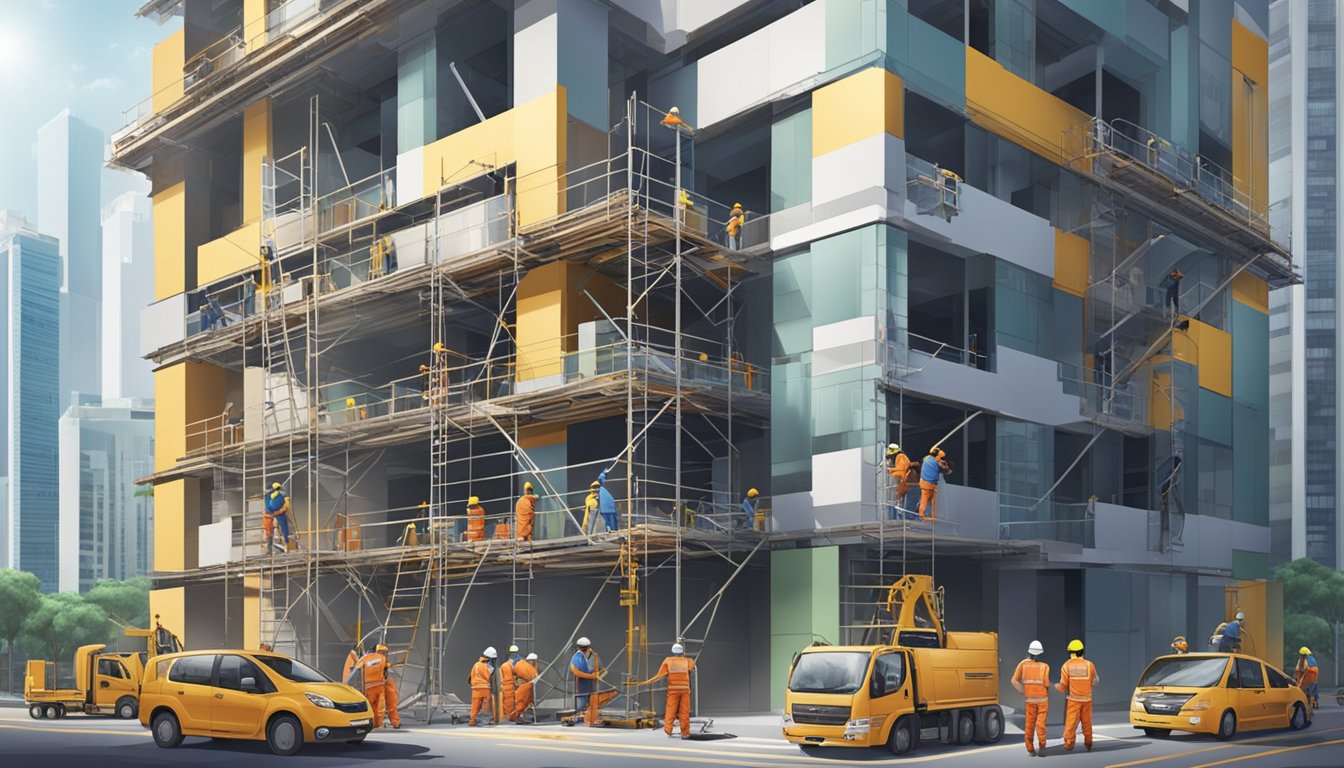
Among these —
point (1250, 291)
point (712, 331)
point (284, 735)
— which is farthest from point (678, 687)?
point (1250, 291)

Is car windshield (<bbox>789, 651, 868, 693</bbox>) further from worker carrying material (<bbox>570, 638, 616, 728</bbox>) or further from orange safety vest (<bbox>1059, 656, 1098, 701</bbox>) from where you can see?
worker carrying material (<bbox>570, 638, 616, 728</bbox>)

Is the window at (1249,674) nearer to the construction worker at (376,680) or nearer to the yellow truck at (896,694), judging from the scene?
the yellow truck at (896,694)

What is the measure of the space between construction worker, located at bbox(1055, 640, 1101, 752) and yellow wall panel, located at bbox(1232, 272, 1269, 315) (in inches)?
1070

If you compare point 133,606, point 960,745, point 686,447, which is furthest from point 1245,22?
point 133,606

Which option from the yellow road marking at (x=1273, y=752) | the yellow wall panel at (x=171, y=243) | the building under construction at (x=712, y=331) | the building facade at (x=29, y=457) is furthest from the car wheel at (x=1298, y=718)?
the building facade at (x=29, y=457)

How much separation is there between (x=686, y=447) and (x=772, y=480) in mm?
3855

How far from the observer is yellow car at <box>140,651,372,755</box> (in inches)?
754

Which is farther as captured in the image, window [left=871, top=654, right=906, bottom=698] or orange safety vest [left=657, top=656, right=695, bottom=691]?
orange safety vest [left=657, top=656, right=695, bottom=691]

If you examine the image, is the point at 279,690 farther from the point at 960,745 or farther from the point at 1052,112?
the point at 1052,112

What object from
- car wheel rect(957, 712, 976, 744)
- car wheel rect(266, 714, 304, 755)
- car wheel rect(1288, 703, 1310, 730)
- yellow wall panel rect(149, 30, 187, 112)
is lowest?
car wheel rect(1288, 703, 1310, 730)

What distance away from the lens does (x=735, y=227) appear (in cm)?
3131

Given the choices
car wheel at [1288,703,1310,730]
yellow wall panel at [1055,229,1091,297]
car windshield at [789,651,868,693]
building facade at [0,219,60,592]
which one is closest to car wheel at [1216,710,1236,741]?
car wheel at [1288,703,1310,730]

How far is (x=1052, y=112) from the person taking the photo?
35.1m

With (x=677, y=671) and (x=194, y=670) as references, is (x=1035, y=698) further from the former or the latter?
(x=194, y=670)
